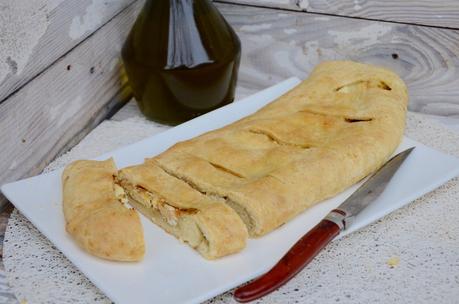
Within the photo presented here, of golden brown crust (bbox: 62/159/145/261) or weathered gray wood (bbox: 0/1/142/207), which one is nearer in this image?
golden brown crust (bbox: 62/159/145/261)

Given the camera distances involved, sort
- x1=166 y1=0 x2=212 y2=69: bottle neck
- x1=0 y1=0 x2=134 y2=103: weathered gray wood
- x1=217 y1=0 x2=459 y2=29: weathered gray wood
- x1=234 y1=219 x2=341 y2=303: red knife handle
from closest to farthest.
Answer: x1=234 y1=219 x2=341 y2=303: red knife handle
x1=0 y1=0 x2=134 y2=103: weathered gray wood
x1=166 y1=0 x2=212 y2=69: bottle neck
x1=217 y1=0 x2=459 y2=29: weathered gray wood

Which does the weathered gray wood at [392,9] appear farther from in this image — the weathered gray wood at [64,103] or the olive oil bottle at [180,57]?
the weathered gray wood at [64,103]

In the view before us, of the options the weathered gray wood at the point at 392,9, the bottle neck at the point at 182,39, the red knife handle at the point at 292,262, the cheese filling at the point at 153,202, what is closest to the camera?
the red knife handle at the point at 292,262

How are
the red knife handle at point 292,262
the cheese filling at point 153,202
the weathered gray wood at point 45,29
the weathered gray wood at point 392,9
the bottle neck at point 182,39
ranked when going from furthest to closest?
the weathered gray wood at point 392,9 → the bottle neck at point 182,39 → the weathered gray wood at point 45,29 → the cheese filling at point 153,202 → the red knife handle at point 292,262

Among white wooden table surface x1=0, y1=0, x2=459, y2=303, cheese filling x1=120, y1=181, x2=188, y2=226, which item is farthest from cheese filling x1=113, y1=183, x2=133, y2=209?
white wooden table surface x1=0, y1=0, x2=459, y2=303

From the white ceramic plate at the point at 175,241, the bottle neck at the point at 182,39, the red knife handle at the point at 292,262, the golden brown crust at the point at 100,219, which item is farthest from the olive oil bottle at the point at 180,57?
the red knife handle at the point at 292,262

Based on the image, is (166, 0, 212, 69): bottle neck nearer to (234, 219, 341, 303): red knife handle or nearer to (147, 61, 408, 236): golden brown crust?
(147, 61, 408, 236): golden brown crust

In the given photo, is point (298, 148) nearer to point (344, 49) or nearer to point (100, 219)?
point (100, 219)
